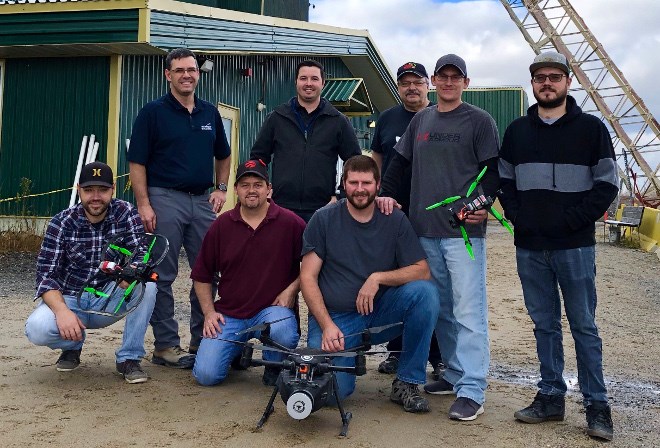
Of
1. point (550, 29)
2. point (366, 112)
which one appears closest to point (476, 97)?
point (550, 29)

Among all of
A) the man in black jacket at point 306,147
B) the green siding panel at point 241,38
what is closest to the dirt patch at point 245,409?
the man in black jacket at point 306,147

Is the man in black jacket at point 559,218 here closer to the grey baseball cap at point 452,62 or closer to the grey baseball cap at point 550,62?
the grey baseball cap at point 550,62

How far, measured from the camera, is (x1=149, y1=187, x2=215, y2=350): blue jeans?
5137 mm

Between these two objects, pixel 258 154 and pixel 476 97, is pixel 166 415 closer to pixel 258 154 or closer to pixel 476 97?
pixel 258 154

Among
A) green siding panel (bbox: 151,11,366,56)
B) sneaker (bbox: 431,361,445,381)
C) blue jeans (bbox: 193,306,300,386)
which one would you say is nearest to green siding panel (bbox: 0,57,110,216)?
green siding panel (bbox: 151,11,366,56)

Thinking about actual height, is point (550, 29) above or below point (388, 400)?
above

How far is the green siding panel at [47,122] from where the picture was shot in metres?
10.6

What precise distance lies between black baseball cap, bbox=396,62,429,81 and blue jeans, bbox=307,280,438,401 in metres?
1.57

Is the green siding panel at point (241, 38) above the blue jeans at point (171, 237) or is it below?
above

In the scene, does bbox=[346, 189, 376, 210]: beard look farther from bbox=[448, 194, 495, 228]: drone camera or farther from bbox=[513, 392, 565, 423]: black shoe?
bbox=[513, 392, 565, 423]: black shoe

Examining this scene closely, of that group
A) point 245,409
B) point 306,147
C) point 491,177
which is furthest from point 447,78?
point 245,409

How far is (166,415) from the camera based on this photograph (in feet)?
13.2

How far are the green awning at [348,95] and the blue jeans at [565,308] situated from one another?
1022cm

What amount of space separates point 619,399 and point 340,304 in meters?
1.88
